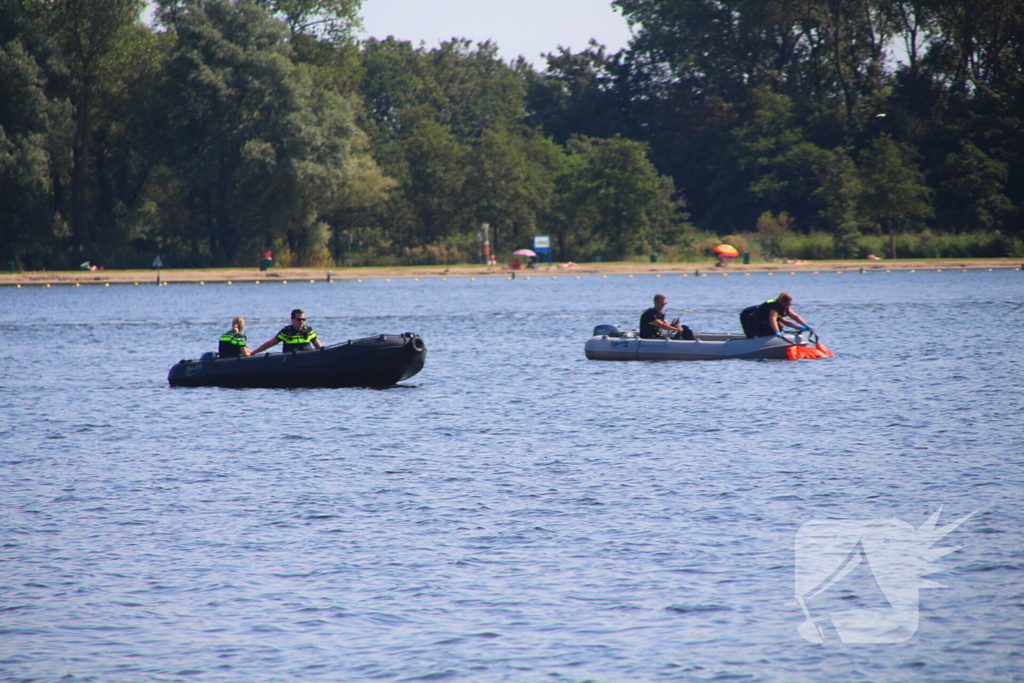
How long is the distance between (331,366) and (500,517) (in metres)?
11.0

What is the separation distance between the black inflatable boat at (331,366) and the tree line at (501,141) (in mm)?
51180

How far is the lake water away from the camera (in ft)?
29.8

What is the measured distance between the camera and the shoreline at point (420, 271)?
73.7 meters

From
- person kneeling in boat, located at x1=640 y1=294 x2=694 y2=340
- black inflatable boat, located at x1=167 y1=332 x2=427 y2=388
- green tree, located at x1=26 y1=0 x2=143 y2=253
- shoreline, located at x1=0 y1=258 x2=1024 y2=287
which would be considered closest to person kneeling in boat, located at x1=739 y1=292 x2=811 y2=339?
person kneeling in boat, located at x1=640 y1=294 x2=694 y2=340

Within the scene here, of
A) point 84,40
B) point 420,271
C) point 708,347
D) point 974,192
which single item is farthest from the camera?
point 974,192

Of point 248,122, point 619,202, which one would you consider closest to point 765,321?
point 248,122

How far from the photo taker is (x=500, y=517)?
1316 centimetres

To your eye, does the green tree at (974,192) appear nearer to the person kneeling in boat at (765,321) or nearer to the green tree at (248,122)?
the green tree at (248,122)

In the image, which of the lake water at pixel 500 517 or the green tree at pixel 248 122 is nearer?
the lake water at pixel 500 517

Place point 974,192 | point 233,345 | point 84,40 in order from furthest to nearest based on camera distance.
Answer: point 974,192 < point 84,40 < point 233,345

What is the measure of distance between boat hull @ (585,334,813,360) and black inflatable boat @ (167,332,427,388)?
6.73 meters

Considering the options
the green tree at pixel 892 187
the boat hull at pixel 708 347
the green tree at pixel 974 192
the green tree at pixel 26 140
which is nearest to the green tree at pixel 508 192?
the green tree at pixel 892 187

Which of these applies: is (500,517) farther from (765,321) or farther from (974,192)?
(974,192)

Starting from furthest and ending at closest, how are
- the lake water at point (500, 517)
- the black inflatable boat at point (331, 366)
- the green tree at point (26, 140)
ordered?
1. the green tree at point (26, 140)
2. the black inflatable boat at point (331, 366)
3. the lake water at point (500, 517)
